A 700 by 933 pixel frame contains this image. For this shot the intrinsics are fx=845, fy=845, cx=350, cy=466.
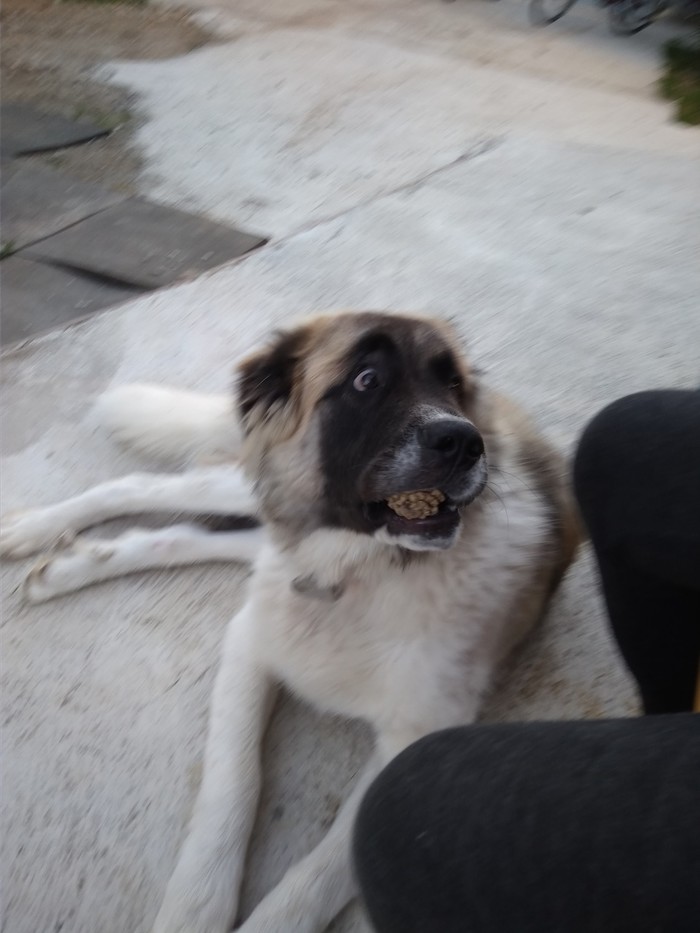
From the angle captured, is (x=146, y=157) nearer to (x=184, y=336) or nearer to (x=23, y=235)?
(x=23, y=235)

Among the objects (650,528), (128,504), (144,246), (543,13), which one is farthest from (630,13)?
(650,528)

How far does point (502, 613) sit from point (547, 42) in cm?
682

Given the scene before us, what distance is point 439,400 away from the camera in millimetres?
1840

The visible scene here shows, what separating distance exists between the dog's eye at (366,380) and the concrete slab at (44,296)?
2147 mm

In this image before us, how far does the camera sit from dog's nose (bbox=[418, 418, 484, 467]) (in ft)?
5.48

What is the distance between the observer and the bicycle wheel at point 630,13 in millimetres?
7469

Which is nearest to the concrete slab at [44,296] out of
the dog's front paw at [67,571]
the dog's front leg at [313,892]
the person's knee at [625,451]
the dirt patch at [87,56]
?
the dirt patch at [87,56]

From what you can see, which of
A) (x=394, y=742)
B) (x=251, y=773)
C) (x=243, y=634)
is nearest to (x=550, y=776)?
(x=394, y=742)

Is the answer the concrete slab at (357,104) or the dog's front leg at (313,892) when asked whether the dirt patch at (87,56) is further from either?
the dog's front leg at (313,892)

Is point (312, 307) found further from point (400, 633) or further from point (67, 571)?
point (400, 633)

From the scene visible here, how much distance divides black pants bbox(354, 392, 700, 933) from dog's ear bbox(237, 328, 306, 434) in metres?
0.91

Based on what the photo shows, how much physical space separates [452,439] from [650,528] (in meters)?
0.43

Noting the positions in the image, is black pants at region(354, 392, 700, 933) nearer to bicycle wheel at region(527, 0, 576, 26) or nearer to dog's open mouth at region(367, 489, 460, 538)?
dog's open mouth at region(367, 489, 460, 538)

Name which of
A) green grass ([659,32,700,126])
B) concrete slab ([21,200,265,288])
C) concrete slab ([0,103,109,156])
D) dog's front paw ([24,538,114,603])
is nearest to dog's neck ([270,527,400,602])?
dog's front paw ([24,538,114,603])
